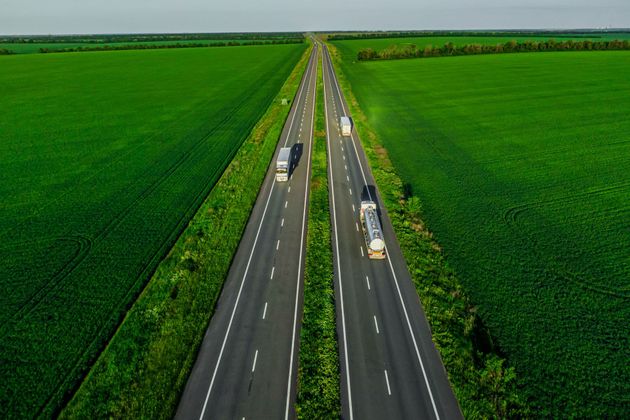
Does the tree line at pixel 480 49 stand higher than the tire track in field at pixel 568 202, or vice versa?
the tree line at pixel 480 49

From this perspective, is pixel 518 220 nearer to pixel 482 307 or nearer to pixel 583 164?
pixel 482 307

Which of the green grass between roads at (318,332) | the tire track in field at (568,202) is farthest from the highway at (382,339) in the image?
the tire track in field at (568,202)

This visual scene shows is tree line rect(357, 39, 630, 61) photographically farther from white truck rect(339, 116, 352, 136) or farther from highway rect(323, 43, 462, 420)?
highway rect(323, 43, 462, 420)

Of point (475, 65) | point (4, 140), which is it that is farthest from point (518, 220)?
point (475, 65)

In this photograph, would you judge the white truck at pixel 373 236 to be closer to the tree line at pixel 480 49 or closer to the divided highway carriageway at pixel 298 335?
the divided highway carriageway at pixel 298 335

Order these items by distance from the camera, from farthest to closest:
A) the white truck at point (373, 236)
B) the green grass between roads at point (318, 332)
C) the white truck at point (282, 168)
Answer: the white truck at point (282, 168), the white truck at point (373, 236), the green grass between roads at point (318, 332)
